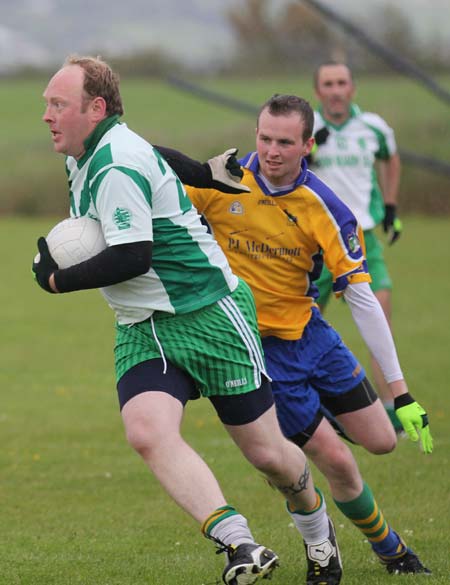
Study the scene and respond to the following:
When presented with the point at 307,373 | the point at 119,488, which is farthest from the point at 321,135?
the point at 307,373

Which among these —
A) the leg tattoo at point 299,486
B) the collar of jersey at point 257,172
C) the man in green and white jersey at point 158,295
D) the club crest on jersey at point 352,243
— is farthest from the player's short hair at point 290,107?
the leg tattoo at point 299,486

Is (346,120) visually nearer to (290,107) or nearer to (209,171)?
(290,107)

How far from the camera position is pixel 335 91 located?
10164 millimetres

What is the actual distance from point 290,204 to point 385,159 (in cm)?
506

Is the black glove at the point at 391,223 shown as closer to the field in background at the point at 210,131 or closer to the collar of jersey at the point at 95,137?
the collar of jersey at the point at 95,137

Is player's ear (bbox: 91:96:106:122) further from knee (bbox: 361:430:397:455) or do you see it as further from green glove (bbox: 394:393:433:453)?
knee (bbox: 361:430:397:455)

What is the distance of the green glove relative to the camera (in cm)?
585

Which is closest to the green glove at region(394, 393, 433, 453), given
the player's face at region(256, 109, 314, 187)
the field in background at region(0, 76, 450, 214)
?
the player's face at region(256, 109, 314, 187)

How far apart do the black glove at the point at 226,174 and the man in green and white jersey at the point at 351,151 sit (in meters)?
4.14

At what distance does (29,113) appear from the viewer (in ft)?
178

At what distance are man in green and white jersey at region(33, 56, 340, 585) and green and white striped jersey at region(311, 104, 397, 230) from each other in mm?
5010

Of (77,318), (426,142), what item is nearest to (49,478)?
(77,318)

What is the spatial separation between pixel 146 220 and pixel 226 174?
0.94 m

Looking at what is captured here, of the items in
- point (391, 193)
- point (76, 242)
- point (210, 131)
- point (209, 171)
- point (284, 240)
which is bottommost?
point (210, 131)
